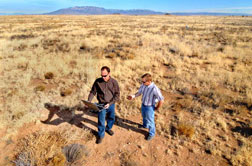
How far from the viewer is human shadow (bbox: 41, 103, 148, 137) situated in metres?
4.54

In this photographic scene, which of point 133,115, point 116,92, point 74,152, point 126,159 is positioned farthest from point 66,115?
point 126,159

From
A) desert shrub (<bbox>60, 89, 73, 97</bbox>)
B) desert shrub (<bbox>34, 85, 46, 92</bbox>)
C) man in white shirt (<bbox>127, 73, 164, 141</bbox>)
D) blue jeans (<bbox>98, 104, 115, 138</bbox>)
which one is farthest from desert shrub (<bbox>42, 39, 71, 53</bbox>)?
man in white shirt (<bbox>127, 73, 164, 141</bbox>)

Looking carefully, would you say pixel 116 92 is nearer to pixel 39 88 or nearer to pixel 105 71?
pixel 105 71

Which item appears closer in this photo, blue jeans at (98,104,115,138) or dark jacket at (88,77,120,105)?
dark jacket at (88,77,120,105)

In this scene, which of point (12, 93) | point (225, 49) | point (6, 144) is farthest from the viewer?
point (225, 49)

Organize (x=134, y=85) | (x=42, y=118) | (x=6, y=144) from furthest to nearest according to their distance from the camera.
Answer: (x=134, y=85), (x=42, y=118), (x=6, y=144)

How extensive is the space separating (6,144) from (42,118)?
1.13m

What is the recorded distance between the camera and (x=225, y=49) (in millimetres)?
12555

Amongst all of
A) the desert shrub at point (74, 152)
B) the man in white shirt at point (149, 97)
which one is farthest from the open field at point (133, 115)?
the man in white shirt at point (149, 97)

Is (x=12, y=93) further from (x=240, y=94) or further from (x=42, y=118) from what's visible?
(x=240, y=94)

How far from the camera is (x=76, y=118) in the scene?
193 inches

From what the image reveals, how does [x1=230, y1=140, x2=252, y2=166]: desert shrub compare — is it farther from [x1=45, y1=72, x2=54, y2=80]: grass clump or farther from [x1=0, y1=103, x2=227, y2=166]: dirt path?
[x1=45, y1=72, x2=54, y2=80]: grass clump

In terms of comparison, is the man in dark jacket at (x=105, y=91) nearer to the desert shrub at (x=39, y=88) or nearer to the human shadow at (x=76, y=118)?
the human shadow at (x=76, y=118)

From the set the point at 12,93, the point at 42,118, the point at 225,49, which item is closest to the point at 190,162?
the point at 42,118
